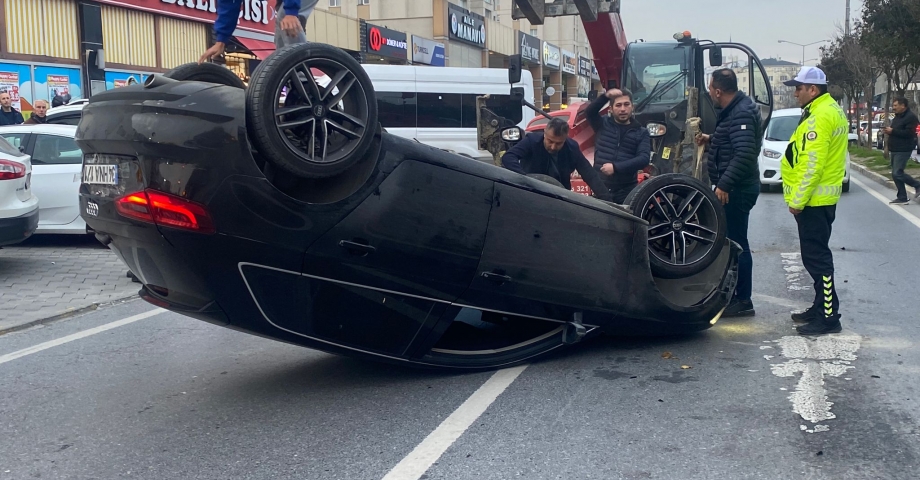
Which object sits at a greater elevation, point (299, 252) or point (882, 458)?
point (299, 252)

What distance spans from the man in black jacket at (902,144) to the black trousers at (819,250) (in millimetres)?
10749

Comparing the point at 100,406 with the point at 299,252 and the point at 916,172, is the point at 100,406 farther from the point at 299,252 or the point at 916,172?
the point at 916,172

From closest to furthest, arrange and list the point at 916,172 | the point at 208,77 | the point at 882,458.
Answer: the point at 882,458 → the point at 208,77 → the point at 916,172

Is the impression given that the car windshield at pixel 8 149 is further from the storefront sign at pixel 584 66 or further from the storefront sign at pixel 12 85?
the storefront sign at pixel 584 66

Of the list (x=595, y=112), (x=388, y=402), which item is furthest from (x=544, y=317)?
(x=595, y=112)

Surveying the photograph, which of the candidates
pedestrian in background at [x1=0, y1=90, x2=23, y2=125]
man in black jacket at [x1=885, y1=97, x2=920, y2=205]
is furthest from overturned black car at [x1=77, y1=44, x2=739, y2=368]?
man in black jacket at [x1=885, y1=97, x2=920, y2=205]

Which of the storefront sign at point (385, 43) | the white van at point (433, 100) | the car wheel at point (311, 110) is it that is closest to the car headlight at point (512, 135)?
the car wheel at point (311, 110)

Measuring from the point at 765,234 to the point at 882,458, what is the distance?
8.56 m

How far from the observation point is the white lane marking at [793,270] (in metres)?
8.41

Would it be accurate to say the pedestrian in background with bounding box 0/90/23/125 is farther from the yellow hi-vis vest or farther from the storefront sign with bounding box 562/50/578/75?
the storefront sign with bounding box 562/50/578/75

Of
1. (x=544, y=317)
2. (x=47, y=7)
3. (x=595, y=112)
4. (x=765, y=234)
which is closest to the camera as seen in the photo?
(x=544, y=317)

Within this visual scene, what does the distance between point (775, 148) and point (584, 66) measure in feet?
167

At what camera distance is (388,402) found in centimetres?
499

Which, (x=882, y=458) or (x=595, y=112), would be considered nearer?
(x=882, y=458)
